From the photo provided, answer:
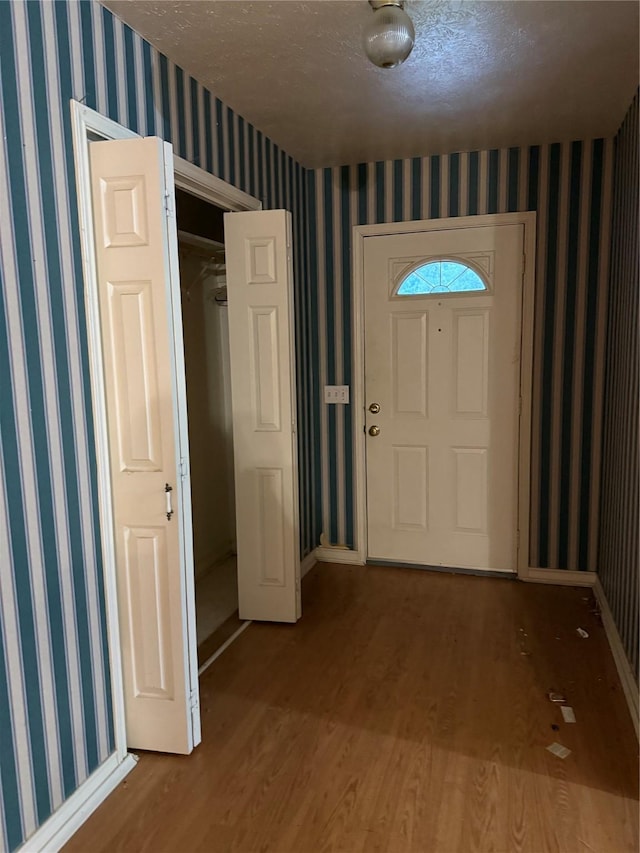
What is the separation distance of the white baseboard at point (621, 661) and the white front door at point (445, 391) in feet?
2.19

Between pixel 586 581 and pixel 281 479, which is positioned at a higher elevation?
pixel 281 479

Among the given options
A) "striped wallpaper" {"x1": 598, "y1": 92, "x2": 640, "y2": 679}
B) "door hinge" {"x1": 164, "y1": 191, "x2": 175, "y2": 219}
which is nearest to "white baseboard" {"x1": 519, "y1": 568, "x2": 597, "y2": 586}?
"striped wallpaper" {"x1": 598, "y1": 92, "x2": 640, "y2": 679}

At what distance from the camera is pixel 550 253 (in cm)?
362

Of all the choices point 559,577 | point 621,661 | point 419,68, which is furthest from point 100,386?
point 559,577

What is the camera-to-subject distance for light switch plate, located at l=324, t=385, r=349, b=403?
13.5 feet

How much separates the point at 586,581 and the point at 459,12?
305 cm

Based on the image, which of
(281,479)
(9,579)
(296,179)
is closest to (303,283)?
(296,179)

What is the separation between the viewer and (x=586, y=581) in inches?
147

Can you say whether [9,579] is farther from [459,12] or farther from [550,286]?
[550,286]

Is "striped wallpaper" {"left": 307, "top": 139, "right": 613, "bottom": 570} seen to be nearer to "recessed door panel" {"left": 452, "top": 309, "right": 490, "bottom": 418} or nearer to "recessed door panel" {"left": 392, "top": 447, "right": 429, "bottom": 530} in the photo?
"recessed door panel" {"left": 452, "top": 309, "right": 490, "bottom": 418}

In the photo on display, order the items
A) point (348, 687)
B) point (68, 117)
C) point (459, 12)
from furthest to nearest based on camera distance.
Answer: point (348, 687), point (459, 12), point (68, 117)

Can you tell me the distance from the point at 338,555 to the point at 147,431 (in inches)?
93.3

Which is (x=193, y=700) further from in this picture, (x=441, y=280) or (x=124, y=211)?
(x=441, y=280)

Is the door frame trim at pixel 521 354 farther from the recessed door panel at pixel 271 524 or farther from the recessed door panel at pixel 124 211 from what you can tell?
the recessed door panel at pixel 124 211
